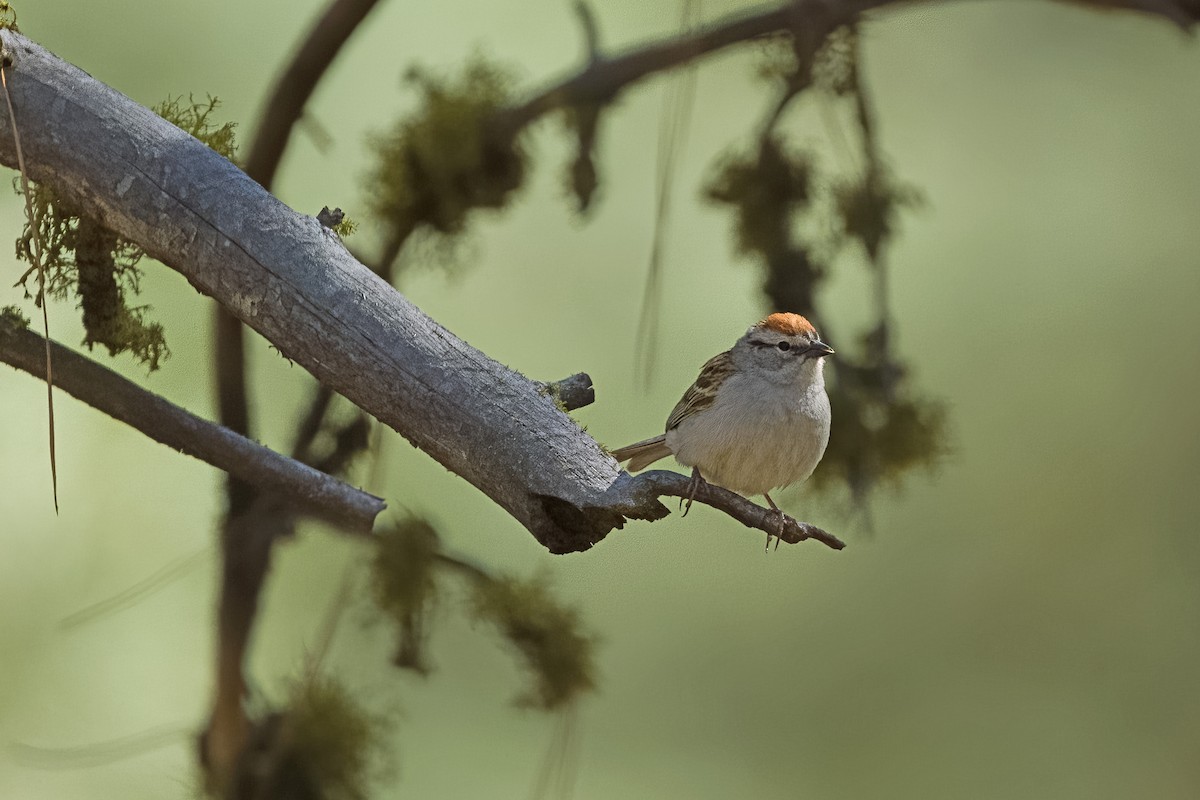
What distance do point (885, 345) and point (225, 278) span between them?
3.89 ft

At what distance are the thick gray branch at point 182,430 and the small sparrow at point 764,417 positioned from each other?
45cm

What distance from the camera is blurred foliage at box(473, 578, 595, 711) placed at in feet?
6.20

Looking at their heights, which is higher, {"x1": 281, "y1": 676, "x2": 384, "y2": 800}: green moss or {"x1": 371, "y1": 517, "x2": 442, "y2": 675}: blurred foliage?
{"x1": 371, "y1": 517, "x2": 442, "y2": 675}: blurred foliage

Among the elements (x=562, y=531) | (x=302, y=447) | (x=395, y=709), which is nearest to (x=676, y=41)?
(x=302, y=447)

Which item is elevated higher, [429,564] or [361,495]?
Answer: [429,564]

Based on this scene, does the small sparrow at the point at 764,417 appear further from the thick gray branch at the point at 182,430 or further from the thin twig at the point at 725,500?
the thick gray branch at the point at 182,430

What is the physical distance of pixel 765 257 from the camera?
6.48 feet

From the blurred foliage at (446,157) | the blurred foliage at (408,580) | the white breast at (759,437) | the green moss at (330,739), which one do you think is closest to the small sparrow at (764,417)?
the white breast at (759,437)

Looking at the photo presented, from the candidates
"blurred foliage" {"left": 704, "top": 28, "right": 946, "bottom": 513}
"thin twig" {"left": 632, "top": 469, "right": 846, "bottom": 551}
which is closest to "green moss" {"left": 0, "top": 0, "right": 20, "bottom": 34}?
"thin twig" {"left": 632, "top": 469, "right": 846, "bottom": 551}

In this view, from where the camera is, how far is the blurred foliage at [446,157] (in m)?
2.12

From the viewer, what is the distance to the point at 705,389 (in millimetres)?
1377

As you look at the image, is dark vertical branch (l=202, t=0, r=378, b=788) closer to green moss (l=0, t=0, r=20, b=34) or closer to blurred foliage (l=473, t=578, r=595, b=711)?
blurred foliage (l=473, t=578, r=595, b=711)

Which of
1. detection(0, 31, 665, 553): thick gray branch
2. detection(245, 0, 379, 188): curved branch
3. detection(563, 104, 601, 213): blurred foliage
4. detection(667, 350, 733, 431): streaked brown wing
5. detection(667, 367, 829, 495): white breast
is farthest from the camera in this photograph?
detection(563, 104, 601, 213): blurred foliage

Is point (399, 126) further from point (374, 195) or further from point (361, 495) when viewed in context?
point (361, 495)
